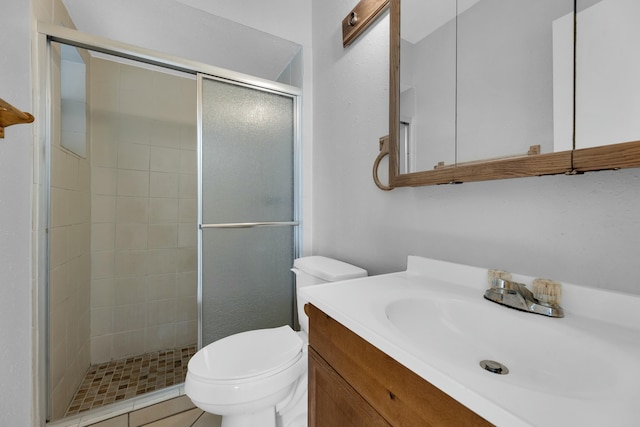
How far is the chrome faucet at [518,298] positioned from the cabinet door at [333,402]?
1.41 ft

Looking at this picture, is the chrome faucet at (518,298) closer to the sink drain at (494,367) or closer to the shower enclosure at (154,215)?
the sink drain at (494,367)

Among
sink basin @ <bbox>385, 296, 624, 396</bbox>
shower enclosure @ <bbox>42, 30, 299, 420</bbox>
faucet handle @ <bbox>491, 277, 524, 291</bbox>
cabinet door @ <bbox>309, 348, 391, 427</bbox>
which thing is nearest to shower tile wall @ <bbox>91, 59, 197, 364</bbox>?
shower enclosure @ <bbox>42, 30, 299, 420</bbox>

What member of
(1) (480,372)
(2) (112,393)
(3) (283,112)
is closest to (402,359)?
(1) (480,372)

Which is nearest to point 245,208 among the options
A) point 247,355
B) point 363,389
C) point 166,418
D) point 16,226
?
point 247,355

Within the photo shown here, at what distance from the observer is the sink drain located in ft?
1.85

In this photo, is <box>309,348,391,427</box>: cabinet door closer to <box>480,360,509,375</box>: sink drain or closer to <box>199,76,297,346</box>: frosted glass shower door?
<box>480,360,509,375</box>: sink drain

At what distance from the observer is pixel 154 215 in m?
2.11

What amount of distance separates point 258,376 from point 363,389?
55 cm

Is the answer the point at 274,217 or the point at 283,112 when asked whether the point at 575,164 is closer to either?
the point at 274,217

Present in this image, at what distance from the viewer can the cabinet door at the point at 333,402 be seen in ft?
1.96

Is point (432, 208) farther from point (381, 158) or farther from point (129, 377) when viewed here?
point (129, 377)

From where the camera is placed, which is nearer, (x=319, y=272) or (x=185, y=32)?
(x=319, y=272)

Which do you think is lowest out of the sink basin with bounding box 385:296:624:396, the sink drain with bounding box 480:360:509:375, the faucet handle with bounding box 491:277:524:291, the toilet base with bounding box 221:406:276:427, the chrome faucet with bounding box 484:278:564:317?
the toilet base with bounding box 221:406:276:427

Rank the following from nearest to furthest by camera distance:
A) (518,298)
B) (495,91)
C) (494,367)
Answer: (494,367) → (518,298) → (495,91)
